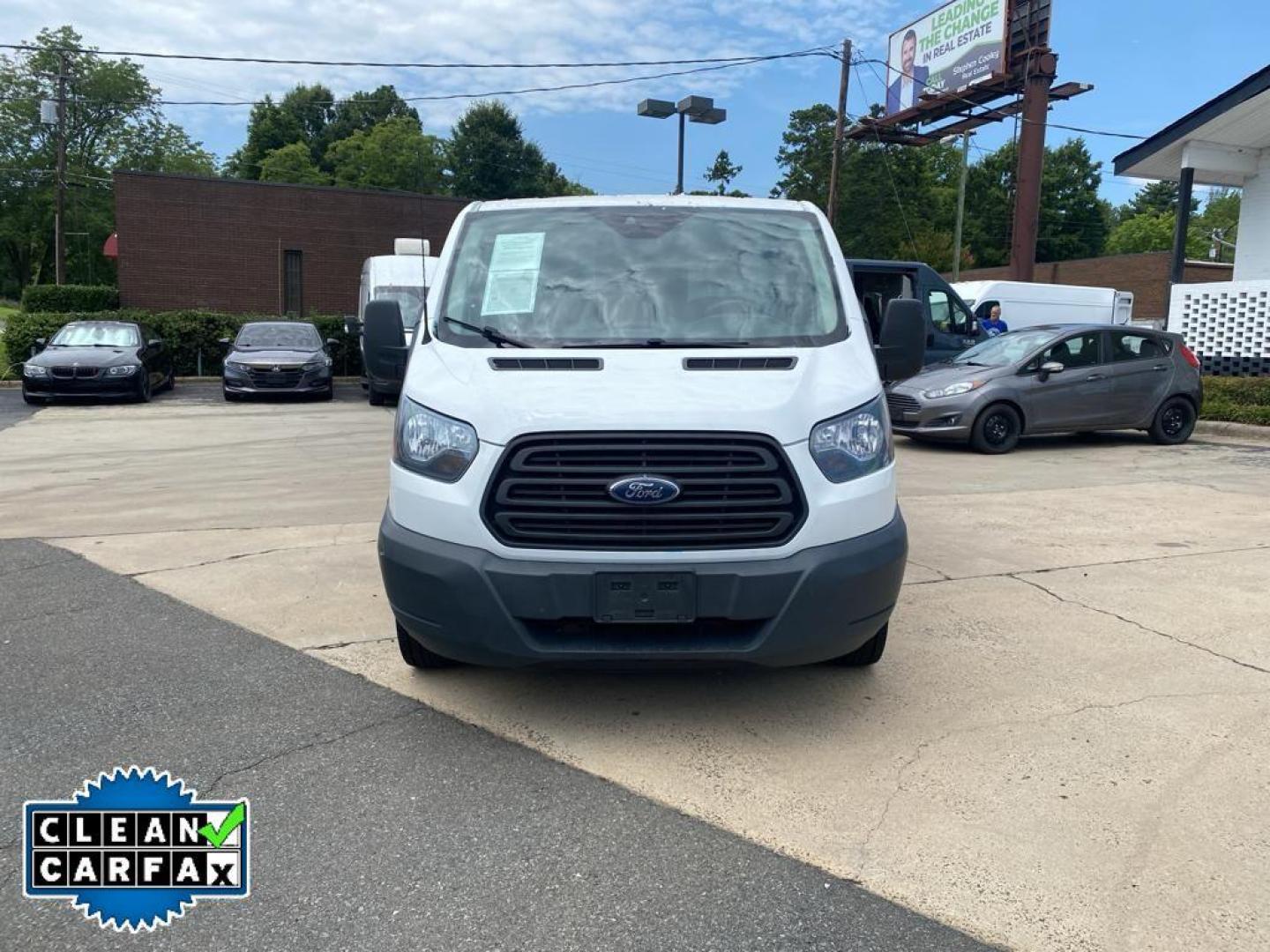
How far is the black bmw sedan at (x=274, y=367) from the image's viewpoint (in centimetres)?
1764

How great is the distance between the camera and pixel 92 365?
16203 millimetres

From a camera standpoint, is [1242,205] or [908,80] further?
[908,80]

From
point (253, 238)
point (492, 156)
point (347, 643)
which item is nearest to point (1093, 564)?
point (347, 643)

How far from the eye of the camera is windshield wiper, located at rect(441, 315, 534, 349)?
3967 mm

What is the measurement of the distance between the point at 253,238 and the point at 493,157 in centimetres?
3669

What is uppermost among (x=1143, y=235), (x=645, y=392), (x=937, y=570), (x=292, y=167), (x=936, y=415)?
(x=292, y=167)

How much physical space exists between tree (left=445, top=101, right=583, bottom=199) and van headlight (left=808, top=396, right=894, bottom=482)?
202ft

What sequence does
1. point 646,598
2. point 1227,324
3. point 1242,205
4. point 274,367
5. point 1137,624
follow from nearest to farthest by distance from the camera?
point 646,598 → point 1137,624 → point 1227,324 → point 274,367 → point 1242,205

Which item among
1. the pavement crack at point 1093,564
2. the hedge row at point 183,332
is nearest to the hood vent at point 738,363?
the pavement crack at point 1093,564

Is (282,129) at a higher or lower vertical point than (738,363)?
higher

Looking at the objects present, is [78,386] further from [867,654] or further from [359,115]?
[359,115]

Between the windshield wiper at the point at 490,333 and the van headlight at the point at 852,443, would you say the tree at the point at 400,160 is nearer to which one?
the windshield wiper at the point at 490,333

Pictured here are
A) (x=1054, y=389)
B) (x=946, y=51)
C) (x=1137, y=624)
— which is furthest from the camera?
(x=946, y=51)

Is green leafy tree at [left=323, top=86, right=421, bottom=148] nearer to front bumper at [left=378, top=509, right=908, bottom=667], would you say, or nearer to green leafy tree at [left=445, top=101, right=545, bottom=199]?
green leafy tree at [left=445, top=101, right=545, bottom=199]
